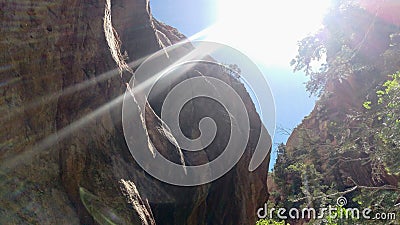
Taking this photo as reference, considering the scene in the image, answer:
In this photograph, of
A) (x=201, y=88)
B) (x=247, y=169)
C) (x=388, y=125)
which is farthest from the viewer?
(x=247, y=169)

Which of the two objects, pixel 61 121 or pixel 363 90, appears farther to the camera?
pixel 363 90

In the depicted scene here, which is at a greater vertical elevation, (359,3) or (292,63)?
(359,3)

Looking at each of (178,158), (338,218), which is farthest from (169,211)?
(338,218)

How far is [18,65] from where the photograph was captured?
15.4 ft

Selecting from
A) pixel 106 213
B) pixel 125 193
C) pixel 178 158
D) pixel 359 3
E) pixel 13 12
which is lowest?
pixel 106 213

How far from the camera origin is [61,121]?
5551mm

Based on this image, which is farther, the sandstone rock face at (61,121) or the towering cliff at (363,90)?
the towering cliff at (363,90)

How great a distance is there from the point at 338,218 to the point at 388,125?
3.36m

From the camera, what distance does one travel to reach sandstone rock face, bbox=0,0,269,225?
436 cm

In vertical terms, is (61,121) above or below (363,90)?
below

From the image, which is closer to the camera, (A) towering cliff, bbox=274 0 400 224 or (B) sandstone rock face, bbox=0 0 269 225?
(B) sandstone rock face, bbox=0 0 269 225

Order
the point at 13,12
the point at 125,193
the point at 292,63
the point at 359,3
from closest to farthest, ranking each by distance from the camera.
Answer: the point at 13,12
the point at 125,193
the point at 359,3
the point at 292,63

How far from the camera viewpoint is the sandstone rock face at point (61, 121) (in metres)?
4.36

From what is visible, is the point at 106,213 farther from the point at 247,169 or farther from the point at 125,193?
the point at 247,169
